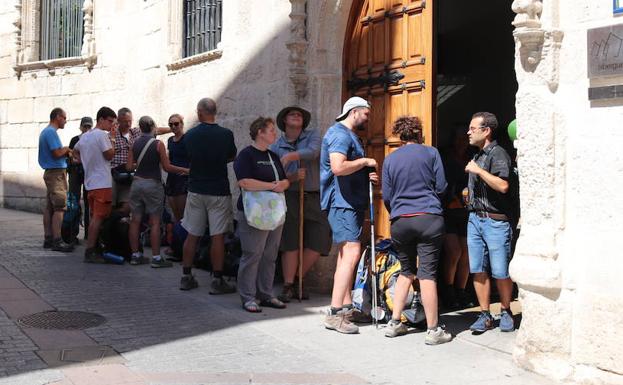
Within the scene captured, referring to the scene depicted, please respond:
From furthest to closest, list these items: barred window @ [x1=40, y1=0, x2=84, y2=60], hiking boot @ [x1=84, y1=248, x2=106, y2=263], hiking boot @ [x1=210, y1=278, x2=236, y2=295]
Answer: barred window @ [x1=40, y1=0, x2=84, y2=60] → hiking boot @ [x1=84, y1=248, x2=106, y2=263] → hiking boot @ [x1=210, y1=278, x2=236, y2=295]

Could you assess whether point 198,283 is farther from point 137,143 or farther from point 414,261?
point 414,261

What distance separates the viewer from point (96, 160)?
28.3 feet

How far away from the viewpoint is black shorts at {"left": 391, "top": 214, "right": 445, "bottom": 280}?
5.46 m

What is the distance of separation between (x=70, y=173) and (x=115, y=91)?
10.5ft

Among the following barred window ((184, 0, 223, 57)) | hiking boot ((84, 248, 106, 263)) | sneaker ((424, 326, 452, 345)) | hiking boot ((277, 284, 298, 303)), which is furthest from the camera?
barred window ((184, 0, 223, 57))

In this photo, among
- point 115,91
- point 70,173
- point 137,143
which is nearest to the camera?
point 137,143

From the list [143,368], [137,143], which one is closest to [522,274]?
[143,368]

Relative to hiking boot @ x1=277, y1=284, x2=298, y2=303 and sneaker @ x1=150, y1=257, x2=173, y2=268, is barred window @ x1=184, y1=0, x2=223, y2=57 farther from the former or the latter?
hiking boot @ x1=277, y1=284, x2=298, y2=303

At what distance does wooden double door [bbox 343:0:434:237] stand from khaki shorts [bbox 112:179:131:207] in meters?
3.36

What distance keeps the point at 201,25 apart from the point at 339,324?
6.12m

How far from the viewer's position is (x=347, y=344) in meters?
5.47

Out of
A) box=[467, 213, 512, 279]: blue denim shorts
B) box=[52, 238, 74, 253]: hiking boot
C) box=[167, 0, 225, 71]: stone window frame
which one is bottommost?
box=[52, 238, 74, 253]: hiking boot

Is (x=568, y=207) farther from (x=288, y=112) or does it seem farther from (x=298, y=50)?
(x=298, y=50)

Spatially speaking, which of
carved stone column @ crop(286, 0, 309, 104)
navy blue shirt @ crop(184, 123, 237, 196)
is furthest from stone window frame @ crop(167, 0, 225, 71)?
navy blue shirt @ crop(184, 123, 237, 196)
